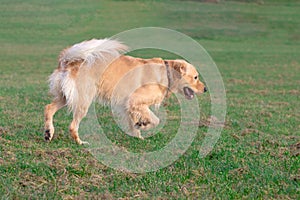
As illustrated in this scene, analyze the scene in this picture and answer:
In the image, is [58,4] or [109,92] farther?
[58,4]

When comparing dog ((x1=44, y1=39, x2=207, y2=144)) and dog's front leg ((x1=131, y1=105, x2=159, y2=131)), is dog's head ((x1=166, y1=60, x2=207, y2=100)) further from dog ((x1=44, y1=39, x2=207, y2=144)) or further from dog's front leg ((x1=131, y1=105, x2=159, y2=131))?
dog's front leg ((x1=131, y1=105, x2=159, y2=131))

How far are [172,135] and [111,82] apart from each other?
4.34ft

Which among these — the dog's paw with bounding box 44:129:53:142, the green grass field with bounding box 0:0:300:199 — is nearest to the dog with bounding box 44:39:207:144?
the dog's paw with bounding box 44:129:53:142

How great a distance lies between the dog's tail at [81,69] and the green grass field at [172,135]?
0.69 m

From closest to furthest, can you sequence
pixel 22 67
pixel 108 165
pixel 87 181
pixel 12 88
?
pixel 87 181
pixel 108 165
pixel 12 88
pixel 22 67

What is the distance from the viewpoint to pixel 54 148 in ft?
26.9

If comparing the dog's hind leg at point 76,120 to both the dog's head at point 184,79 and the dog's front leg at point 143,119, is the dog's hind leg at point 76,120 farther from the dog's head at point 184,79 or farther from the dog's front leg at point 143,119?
the dog's head at point 184,79

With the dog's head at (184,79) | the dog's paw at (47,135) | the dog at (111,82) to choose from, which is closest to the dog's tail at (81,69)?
the dog at (111,82)

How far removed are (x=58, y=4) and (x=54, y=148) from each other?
38537 mm

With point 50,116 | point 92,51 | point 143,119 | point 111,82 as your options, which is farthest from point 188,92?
point 50,116

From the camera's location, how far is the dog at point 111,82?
9297 mm

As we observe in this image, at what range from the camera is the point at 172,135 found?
9.92m

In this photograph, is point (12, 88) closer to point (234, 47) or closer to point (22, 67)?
point (22, 67)

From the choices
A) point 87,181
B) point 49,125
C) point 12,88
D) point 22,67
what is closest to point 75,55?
point 49,125
